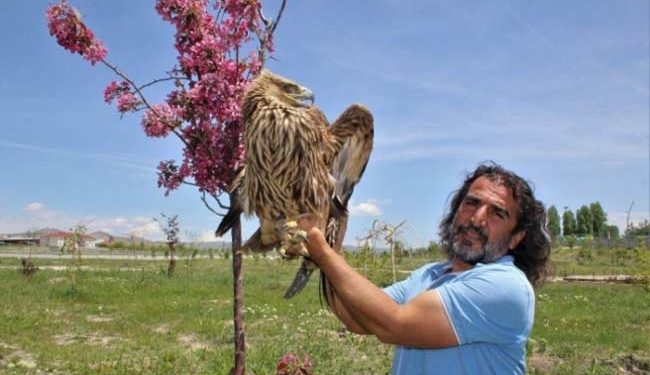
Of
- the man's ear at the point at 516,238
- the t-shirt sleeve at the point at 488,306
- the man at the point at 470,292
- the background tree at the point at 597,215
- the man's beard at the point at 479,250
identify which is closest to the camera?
the man at the point at 470,292

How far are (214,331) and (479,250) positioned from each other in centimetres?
939

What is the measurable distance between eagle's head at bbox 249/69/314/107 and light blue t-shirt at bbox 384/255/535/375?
979mm

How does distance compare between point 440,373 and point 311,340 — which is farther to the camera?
point 311,340

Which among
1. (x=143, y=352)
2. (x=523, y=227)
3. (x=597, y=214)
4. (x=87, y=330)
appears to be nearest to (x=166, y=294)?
(x=87, y=330)

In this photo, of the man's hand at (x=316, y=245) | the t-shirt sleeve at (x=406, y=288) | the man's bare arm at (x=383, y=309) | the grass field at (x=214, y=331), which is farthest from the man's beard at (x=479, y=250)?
the grass field at (x=214, y=331)

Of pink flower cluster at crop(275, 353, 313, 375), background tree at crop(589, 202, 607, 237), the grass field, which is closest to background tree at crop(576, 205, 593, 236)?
background tree at crop(589, 202, 607, 237)

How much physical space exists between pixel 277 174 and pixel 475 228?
105 cm

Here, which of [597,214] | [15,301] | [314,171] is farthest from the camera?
[597,214]

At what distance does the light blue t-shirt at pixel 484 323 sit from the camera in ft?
8.26

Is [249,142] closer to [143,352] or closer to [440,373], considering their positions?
[440,373]

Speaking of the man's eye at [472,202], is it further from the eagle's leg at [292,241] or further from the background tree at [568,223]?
the background tree at [568,223]

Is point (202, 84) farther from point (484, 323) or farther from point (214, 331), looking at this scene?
point (214, 331)

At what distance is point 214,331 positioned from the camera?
11.5 metres

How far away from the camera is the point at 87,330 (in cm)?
1209
